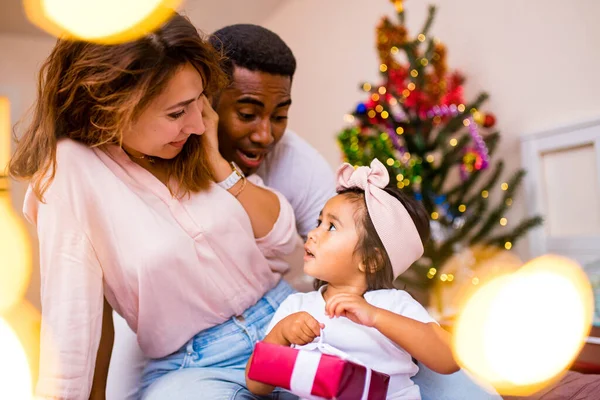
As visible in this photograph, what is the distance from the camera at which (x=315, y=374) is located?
91 centimetres

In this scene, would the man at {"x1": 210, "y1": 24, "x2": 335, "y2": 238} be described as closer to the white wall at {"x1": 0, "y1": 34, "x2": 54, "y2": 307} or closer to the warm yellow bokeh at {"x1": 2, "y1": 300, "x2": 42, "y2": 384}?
the warm yellow bokeh at {"x1": 2, "y1": 300, "x2": 42, "y2": 384}

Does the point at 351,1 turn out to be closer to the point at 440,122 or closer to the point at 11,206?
the point at 440,122

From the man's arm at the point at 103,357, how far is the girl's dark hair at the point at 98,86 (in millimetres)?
337

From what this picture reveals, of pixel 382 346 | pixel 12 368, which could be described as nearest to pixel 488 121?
pixel 382 346

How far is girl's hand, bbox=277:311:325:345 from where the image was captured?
104 centimetres

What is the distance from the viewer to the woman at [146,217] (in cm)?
110

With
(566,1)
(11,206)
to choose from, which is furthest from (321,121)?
(11,206)

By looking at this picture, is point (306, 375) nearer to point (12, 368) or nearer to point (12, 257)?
point (12, 368)

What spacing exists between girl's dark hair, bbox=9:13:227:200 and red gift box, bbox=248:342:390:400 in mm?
539

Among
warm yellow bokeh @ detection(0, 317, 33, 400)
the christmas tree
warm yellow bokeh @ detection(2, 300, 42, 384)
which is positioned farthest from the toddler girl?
warm yellow bokeh @ detection(2, 300, 42, 384)

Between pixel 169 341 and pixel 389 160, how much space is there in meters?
1.47

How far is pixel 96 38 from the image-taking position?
3.74 feet

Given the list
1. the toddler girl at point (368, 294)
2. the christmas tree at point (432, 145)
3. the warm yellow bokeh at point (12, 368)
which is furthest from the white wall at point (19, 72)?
the toddler girl at point (368, 294)

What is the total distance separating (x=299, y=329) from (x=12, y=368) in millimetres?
2082
